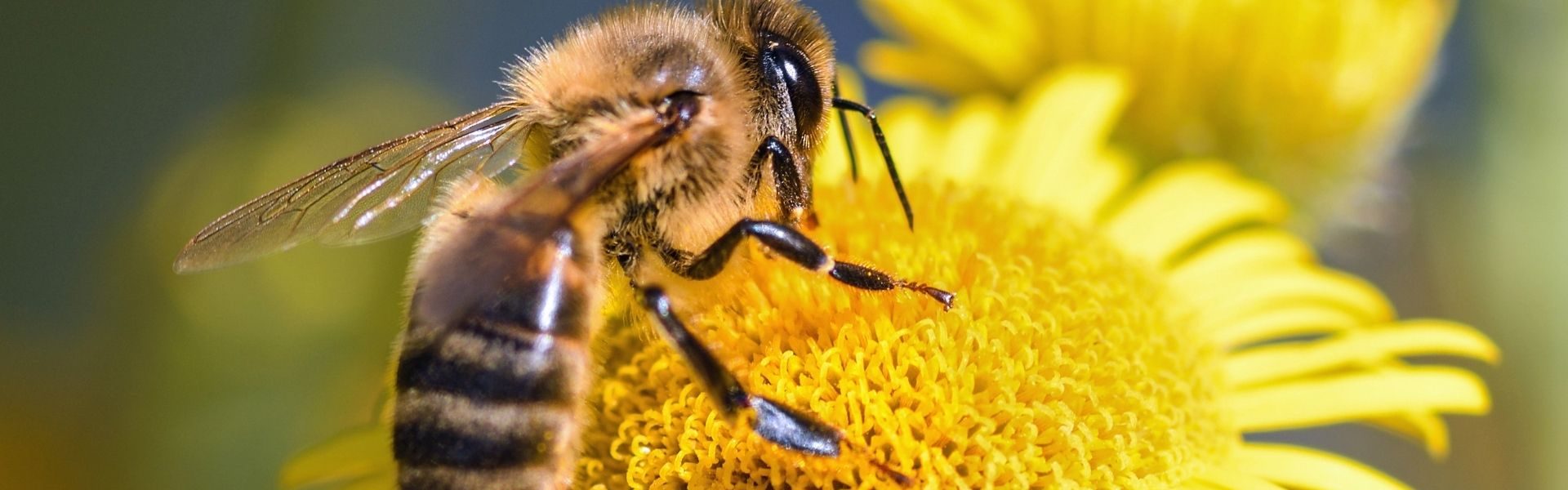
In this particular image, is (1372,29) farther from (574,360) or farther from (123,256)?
(123,256)

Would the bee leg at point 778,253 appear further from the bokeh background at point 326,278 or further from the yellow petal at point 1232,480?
the bokeh background at point 326,278

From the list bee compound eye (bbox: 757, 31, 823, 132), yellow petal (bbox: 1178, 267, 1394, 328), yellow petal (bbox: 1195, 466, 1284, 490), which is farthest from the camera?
yellow petal (bbox: 1178, 267, 1394, 328)

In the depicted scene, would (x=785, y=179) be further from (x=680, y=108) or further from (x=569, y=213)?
(x=569, y=213)

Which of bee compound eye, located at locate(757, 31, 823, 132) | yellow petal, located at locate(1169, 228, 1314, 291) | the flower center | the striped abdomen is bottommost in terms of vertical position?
the striped abdomen

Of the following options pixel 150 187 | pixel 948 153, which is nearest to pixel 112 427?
pixel 150 187

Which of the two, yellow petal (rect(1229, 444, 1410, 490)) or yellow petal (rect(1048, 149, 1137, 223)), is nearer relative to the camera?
yellow petal (rect(1229, 444, 1410, 490))

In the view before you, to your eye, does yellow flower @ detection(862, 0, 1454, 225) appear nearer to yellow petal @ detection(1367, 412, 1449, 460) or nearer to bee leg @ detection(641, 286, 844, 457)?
yellow petal @ detection(1367, 412, 1449, 460)

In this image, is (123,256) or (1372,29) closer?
(1372,29)

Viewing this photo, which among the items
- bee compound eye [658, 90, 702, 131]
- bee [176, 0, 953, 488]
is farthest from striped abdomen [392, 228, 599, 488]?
bee compound eye [658, 90, 702, 131]
